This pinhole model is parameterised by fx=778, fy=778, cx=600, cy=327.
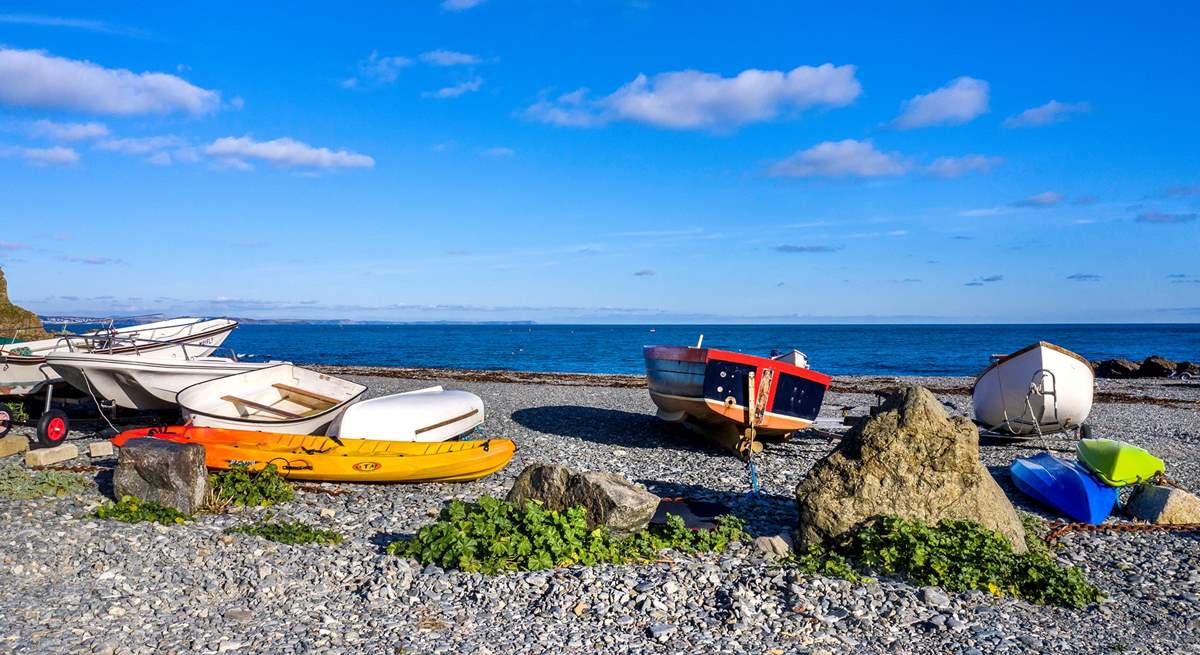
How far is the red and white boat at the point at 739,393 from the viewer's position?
14148mm

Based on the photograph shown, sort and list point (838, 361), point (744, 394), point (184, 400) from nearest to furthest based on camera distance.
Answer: point (184, 400)
point (744, 394)
point (838, 361)

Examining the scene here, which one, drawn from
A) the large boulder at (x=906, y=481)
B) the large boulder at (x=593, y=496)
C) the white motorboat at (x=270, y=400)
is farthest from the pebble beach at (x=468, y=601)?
the white motorboat at (x=270, y=400)

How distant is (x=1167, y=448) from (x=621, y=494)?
14.8 metres

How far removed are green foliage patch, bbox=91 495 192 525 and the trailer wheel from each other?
Result: 566 centimetres

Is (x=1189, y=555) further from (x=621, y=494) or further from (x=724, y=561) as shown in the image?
(x=621, y=494)

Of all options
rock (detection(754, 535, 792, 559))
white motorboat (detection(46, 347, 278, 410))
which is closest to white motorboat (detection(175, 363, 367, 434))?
white motorboat (detection(46, 347, 278, 410))

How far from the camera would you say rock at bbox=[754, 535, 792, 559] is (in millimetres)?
8188

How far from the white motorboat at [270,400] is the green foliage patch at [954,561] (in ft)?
28.3

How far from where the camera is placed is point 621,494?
851cm

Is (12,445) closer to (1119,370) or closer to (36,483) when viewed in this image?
(36,483)

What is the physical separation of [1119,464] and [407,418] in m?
10.5

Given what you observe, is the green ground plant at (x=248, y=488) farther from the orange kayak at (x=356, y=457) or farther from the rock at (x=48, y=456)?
the rock at (x=48, y=456)

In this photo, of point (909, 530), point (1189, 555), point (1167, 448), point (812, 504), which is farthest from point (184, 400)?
point (1167, 448)

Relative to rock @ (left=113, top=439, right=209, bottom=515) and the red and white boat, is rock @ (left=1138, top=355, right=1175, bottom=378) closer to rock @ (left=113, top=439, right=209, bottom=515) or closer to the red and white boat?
the red and white boat
